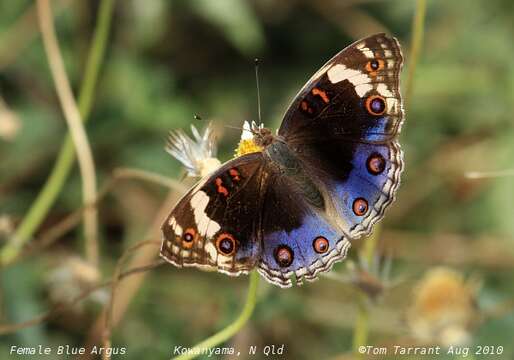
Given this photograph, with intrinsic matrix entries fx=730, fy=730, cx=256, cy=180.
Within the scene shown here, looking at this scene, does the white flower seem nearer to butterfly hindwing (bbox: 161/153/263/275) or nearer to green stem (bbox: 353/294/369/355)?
butterfly hindwing (bbox: 161/153/263/275)

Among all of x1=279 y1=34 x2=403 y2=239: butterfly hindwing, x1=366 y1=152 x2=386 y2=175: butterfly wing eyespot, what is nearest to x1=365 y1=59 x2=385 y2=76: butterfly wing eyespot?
x1=279 y1=34 x2=403 y2=239: butterfly hindwing

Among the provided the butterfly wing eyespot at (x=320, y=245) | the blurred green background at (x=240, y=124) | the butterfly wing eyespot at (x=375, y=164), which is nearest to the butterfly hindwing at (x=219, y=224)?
the butterfly wing eyespot at (x=320, y=245)

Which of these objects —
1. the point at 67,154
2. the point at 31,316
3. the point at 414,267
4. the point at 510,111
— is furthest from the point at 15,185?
the point at 510,111

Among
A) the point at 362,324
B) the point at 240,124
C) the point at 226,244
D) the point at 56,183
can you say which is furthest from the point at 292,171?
the point at 240,124

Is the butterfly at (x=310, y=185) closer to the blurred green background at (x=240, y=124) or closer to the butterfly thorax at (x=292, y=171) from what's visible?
the butterfly thorax at (x=292, y=171)

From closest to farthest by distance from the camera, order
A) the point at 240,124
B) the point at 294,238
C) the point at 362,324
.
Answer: the point at 294,238
the point at 362,324
the point at 240,124

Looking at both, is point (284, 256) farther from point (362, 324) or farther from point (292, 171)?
point (362, 324)

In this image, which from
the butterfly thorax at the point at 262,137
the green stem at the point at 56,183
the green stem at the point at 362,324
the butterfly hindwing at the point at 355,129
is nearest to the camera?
the butterfly hindwing at the point at 355,129
